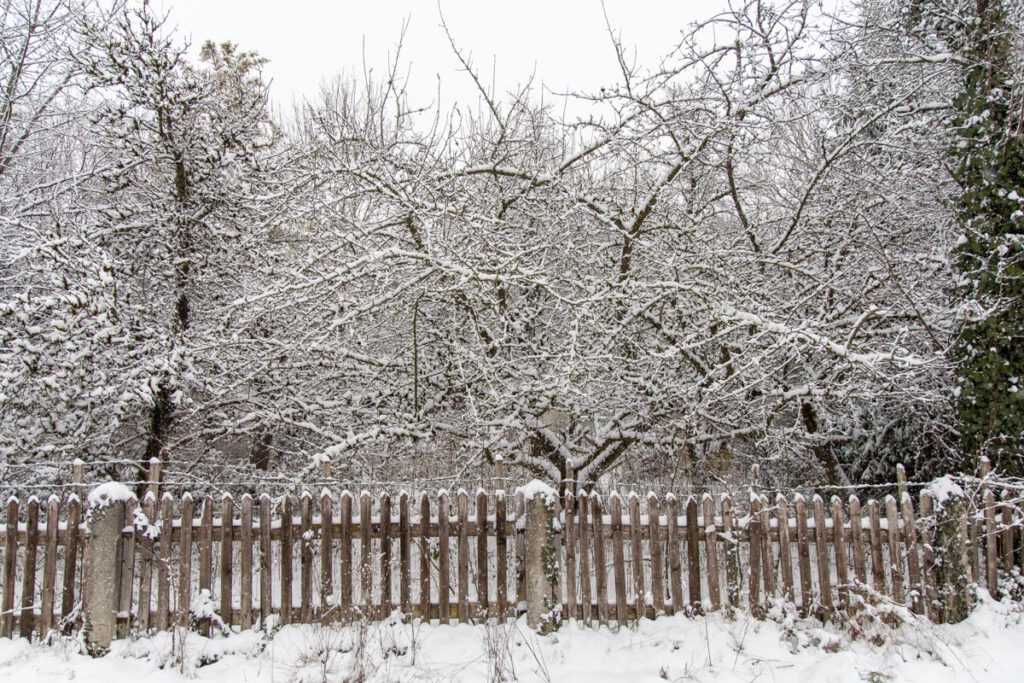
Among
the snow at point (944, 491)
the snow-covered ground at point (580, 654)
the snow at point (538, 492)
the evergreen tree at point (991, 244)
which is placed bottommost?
the snow-covered ground at point (580, 654)

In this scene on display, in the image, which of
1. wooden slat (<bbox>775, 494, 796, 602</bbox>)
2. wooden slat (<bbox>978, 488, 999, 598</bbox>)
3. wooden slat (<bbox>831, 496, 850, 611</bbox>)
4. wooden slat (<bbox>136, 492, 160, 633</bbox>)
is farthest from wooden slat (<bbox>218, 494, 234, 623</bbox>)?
wooden slat (<bbox>978, 488, 999, 598</bbox>)

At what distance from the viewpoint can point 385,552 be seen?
4.93 m

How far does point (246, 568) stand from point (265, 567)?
0.43 ft

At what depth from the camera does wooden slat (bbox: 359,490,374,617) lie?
4.79 meters

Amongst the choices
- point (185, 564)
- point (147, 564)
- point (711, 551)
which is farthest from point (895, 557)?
point (147, 564)

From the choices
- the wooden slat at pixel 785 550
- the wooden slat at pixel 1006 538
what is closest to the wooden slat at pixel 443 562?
the wooden slat at pixel 785 550

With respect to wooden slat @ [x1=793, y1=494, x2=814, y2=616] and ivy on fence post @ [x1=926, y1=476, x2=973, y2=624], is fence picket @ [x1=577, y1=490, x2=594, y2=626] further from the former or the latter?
ivy on fence post @ [x1=926, y1=476, x2=973, y2=624]

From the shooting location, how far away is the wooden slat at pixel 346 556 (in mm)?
4836

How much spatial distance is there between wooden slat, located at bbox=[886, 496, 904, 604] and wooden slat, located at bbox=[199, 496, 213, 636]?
4.88m

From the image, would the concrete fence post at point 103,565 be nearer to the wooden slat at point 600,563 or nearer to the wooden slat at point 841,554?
the wooden slat at point 600,563

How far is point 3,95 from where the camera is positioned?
8562 mm

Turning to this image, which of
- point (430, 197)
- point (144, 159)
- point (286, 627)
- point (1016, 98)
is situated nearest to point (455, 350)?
point (430, 197)

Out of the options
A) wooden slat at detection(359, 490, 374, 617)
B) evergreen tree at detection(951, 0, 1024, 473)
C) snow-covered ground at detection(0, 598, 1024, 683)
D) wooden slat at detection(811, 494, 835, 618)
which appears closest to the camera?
snow-covered ground at detection(0, 598, 1024, 683)

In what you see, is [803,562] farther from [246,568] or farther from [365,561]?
[246,568]
